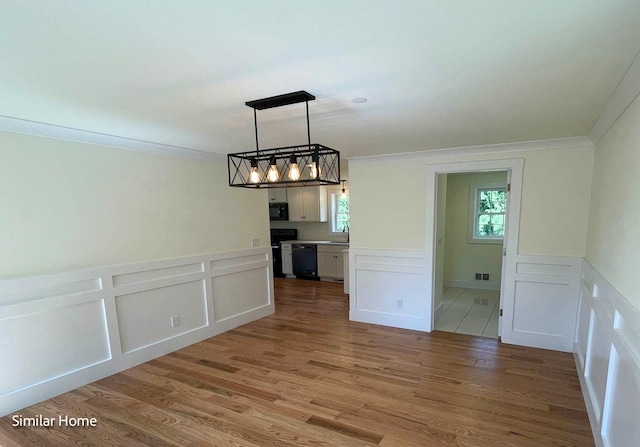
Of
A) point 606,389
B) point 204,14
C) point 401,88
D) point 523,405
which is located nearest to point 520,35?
point 401,88

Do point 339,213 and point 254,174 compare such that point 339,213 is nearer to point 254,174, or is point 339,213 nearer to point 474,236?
point 474,236

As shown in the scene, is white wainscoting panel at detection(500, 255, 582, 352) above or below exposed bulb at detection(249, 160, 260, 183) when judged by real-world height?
below

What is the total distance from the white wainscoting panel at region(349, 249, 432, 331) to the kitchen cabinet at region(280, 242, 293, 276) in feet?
10.0

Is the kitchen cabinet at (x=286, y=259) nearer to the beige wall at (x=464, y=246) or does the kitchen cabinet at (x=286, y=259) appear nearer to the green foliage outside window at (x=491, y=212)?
the beige wall at (x=464, y=246)

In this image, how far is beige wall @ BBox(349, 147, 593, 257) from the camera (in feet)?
10.7

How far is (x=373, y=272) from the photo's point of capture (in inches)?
171

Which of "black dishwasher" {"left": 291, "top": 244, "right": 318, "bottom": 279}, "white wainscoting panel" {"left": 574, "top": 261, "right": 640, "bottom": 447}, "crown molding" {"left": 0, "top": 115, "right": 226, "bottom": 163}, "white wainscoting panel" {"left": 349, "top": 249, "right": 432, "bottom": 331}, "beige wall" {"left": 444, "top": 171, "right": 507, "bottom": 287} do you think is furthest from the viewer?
"black dishwasher" {"left": 291, "top": 244, "right": 318, "bottom": 279}

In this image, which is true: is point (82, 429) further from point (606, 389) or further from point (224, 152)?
point (606, 389)

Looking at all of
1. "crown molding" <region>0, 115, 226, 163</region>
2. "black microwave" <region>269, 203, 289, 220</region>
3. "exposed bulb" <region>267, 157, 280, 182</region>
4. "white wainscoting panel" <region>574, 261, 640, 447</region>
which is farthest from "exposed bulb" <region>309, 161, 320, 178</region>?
"black microwave" <region>269, 203, 289, 220</region>

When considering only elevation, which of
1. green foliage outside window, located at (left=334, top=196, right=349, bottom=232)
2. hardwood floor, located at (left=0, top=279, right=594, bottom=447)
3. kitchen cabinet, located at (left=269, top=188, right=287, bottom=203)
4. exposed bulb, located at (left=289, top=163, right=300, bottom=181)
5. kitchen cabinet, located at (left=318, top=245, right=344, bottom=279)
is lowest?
hardwood floor, located at (left=0, top=279, right=594, bottom=447)

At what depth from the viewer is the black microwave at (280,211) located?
7.54 metres

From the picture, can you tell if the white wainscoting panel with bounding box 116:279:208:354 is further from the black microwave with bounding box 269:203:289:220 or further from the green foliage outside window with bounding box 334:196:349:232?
the green foliage outside window with bounding box 334:196:349:232

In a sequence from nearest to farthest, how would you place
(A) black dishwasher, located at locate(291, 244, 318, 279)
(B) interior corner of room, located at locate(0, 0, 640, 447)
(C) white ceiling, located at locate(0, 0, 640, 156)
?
(C) white ceiling, located at locate(0, 0, 640, 156), (B) interior corner of room, located at locate(0, 0, 640, 447), (A) black dishwasher, located at locate(291, 244, 318, 279)

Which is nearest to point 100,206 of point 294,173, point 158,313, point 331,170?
point 158,313
